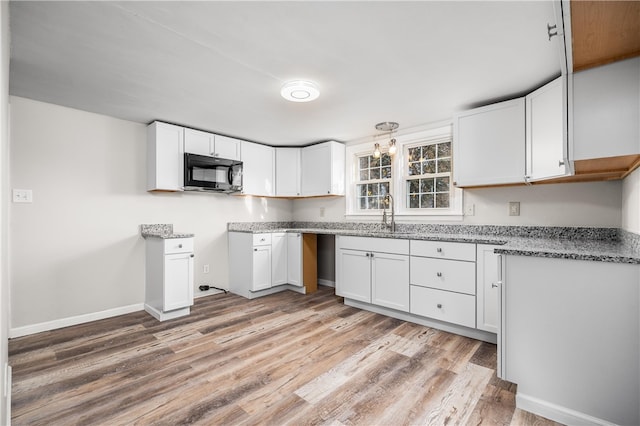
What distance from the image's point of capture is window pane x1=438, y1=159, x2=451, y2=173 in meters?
3.50

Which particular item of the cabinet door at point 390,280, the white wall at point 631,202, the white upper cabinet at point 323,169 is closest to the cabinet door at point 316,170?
the white upper cabinet at point 323,169

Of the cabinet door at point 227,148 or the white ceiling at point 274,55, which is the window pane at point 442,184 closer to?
the white ceiling at point 274,55

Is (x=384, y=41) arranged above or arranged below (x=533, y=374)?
above

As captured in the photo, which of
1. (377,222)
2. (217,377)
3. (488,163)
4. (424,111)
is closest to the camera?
(217,377)

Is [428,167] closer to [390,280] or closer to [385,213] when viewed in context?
[385,213]

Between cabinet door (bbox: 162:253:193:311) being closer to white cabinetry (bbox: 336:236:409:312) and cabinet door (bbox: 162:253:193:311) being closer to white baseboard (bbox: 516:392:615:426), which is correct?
white cabinetry (bbox: 336:236:409:312)

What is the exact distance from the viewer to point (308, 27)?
5.88 ft

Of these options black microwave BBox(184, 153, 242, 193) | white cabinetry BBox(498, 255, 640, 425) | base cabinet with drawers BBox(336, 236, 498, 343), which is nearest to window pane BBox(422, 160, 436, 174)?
→ base cabinet with drawers BBox(336, 236, 498, 343)

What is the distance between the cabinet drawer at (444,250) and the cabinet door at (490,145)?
26.9 inches

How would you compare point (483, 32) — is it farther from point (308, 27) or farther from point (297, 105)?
point (297, 105)

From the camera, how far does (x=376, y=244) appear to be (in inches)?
129

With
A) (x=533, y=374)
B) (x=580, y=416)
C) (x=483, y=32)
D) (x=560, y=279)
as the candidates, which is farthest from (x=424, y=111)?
(x=580, y=416)

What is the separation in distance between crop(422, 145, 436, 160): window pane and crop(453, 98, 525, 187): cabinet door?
515 mm

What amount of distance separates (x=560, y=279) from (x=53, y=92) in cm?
404
